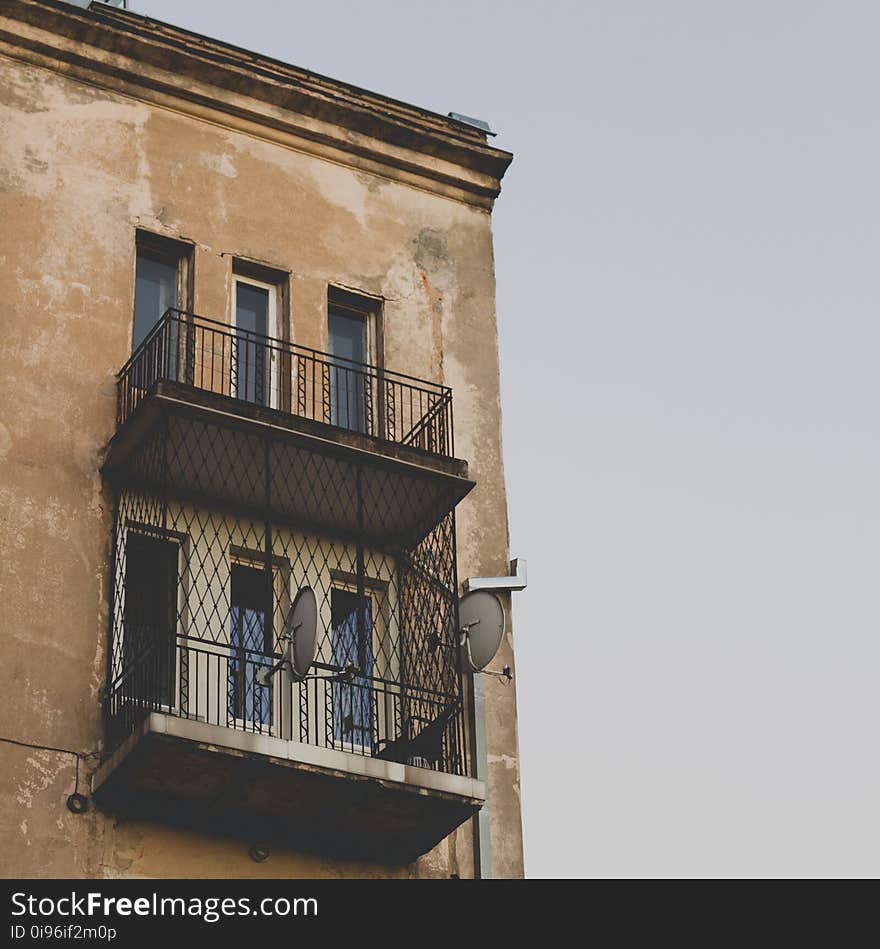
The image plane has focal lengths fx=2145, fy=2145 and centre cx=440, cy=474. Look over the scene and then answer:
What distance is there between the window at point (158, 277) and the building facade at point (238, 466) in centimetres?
3

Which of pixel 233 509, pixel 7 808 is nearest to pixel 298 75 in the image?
pixel 233 509

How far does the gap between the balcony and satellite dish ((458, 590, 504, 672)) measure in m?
0.19

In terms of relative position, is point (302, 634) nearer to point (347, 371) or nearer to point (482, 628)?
point (482, 628)

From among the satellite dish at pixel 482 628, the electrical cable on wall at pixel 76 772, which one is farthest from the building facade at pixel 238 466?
the satellite dish at pixel 482 628

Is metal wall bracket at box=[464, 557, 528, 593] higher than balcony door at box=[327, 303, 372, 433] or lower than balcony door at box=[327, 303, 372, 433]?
lower

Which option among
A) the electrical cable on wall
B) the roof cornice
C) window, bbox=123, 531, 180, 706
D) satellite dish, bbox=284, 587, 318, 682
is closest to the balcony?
window, bbox=123, 531, 180, 706

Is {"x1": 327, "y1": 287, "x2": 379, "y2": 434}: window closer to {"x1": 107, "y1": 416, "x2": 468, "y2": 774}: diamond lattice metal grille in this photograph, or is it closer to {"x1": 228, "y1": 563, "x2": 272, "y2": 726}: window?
{"x1": 107, "y1": 416, "x2": 468, "y2": 774}: diamond lattice metal grille

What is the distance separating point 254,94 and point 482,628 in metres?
6.94

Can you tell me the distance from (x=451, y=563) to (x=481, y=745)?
1946mm

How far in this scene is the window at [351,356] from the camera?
2317 centimetres

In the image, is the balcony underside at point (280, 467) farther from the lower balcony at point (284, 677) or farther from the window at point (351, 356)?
the window at point (351, 356)

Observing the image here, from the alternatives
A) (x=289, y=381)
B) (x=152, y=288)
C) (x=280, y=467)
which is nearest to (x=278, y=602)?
(x=280, y=467)

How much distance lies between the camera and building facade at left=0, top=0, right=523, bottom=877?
19922 millimetres

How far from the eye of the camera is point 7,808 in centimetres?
1920
